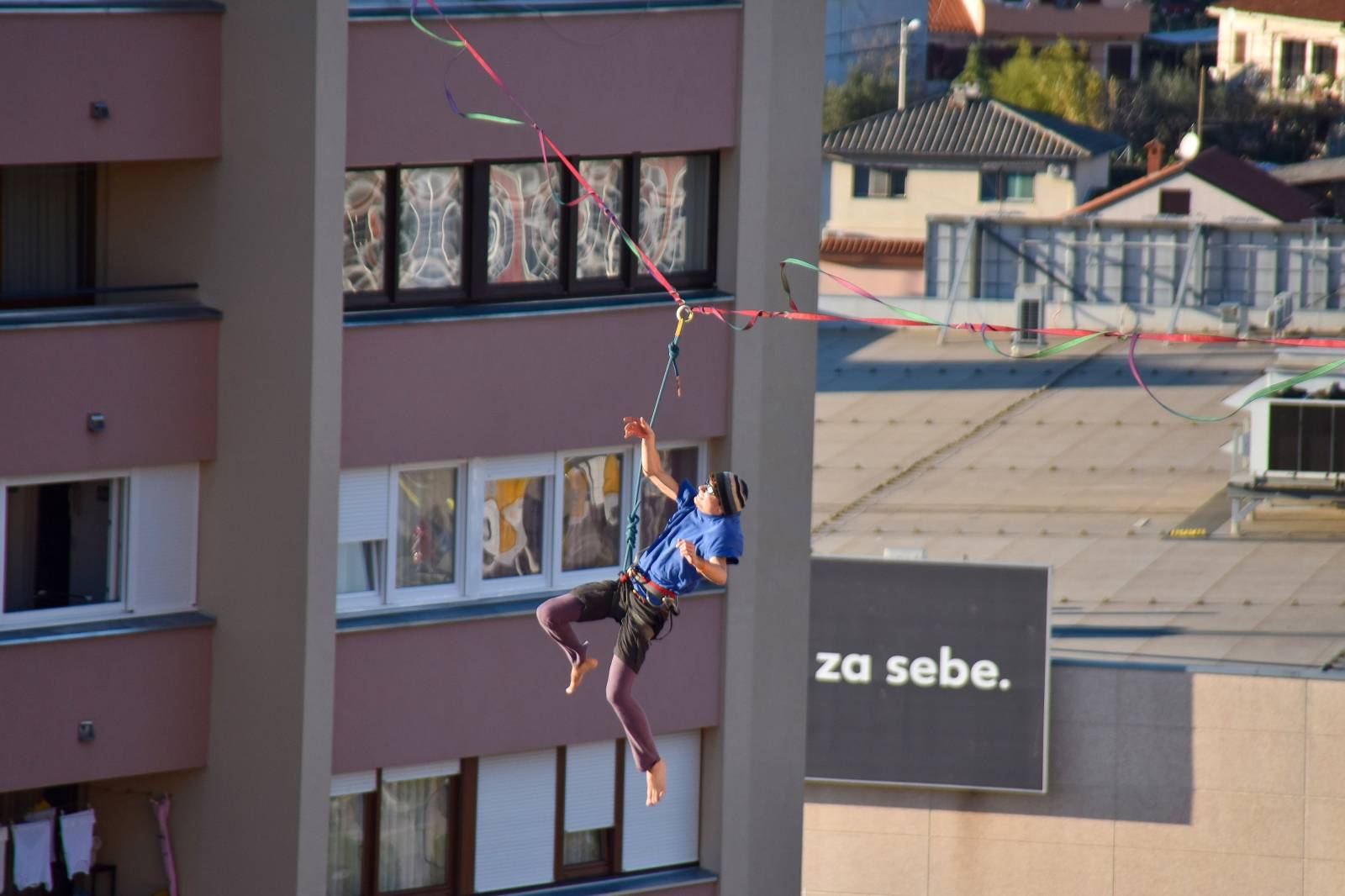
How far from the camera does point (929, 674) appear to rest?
30141 mm

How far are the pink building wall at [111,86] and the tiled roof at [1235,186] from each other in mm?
56817

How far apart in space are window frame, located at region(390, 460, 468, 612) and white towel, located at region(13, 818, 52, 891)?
291 cm

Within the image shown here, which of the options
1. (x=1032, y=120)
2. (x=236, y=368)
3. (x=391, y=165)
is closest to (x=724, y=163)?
(x=391, y=165)

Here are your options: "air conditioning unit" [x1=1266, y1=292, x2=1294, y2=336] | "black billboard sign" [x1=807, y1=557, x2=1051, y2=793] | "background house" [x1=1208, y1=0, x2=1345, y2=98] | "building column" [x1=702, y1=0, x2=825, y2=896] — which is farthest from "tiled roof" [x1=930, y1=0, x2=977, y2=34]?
"building column" [x1=702, y1=0, x2=825, y2=896]

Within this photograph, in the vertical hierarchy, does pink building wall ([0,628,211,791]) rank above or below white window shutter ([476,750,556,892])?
above

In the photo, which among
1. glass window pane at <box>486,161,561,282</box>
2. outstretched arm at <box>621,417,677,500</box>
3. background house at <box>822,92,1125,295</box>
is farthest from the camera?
background house at <box>822,92,1125,295</box>

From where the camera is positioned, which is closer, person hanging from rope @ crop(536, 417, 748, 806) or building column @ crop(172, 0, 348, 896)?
person hanging from rope @ crop(536, 417, 748, 806)

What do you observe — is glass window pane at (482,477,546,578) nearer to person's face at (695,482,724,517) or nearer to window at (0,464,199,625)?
window at (0,464,199,625)

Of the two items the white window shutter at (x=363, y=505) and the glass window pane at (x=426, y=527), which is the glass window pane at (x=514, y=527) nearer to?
the glass window pane at (x=426, y=527)

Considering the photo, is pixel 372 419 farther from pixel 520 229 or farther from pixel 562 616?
pixel 562 616

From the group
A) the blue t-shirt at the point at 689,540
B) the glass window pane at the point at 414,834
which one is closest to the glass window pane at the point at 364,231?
the glass window pane at the point at 414,834

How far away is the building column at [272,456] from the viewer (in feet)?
61.4

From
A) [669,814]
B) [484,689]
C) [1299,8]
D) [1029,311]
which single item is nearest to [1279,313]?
[1029,311]

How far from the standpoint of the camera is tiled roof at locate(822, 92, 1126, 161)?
84.0 metres
